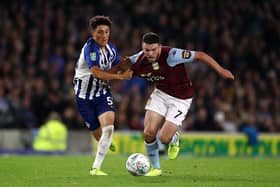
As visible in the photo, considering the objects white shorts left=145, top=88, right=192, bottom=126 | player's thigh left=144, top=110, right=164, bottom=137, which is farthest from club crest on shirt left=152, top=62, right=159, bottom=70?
player's thigh left=144, top=110, right=164, bottom=137

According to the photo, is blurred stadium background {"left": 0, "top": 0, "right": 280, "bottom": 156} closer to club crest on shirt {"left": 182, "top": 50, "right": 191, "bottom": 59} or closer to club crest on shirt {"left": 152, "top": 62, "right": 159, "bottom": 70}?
club crest on shirt {"left": 152, "top": 62, "right": 159, "bottom": 70}

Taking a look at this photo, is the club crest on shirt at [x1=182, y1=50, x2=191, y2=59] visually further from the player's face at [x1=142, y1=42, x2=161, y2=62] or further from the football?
the football

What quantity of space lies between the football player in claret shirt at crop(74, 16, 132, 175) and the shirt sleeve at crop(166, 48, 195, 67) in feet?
2.35

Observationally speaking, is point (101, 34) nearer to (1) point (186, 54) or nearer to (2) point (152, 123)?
(1) point (186, 54)

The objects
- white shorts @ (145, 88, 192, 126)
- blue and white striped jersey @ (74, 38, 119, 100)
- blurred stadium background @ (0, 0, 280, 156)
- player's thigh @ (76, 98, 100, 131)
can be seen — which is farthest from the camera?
blurred stadium background @ (0, 0, 280, 156)

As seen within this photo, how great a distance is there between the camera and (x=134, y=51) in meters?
25.0

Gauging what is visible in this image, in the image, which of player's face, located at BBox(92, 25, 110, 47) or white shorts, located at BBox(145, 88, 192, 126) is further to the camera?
white shorts, located at BBox(145, 88, 192, 126)

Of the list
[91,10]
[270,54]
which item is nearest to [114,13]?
[91,10]

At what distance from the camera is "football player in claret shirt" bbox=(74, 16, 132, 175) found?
12.1 meters

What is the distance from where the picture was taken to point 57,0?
2570 cm

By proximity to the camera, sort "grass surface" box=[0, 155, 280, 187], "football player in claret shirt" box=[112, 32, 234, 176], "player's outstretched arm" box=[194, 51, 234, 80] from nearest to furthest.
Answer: "grass surface" box=[0, 155, 280, 187] < "player's outstretched arm" box=[194, 51, 234, 80] < "football player in claret shirt" box=[112, 32, 234, 176]

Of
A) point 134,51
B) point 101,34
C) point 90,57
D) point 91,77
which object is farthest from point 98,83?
point 134,51

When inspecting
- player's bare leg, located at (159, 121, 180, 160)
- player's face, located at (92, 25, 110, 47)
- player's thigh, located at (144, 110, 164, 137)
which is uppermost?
player's face, located at (92, 25, 110, 47)

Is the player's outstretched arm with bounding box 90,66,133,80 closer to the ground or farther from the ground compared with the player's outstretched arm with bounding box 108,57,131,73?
closer to the ground
